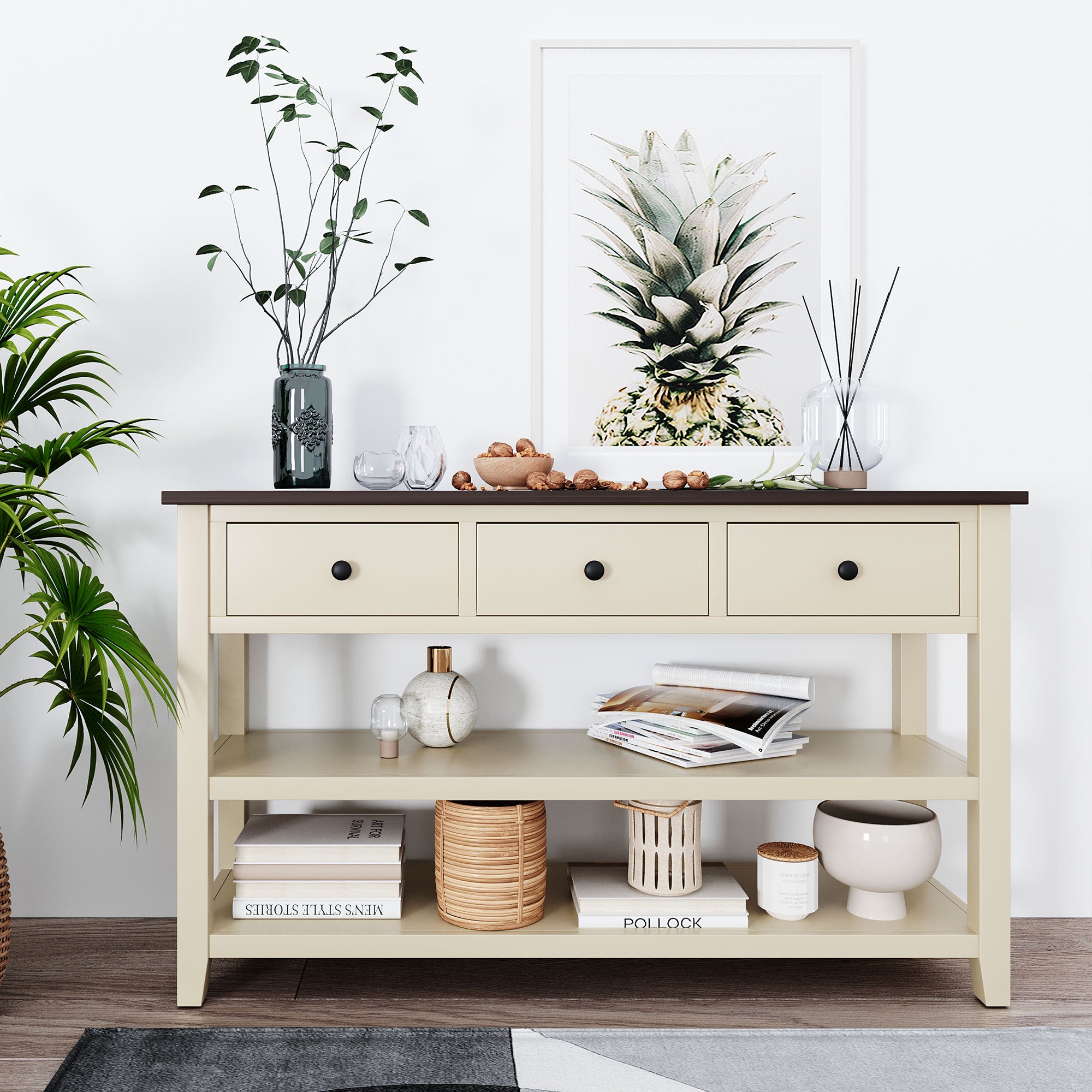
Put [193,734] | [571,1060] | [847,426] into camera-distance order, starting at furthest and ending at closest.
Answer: [847,426] → [193,734] → [571,1060]

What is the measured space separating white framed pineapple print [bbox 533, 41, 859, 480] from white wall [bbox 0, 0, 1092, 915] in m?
0.07

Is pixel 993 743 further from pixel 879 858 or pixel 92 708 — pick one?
pixel 92 708

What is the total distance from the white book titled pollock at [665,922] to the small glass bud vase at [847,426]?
0.86 meters

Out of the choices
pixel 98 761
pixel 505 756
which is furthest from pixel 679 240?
pixel 98 761

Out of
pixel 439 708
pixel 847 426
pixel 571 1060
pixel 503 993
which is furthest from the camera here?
pixel 847 426

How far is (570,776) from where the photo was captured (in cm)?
161

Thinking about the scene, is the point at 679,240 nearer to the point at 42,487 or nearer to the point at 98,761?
the point at 42,487

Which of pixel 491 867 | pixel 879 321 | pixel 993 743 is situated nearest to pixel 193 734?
pixel 491 867

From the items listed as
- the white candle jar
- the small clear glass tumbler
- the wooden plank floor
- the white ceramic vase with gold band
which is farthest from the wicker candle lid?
the small clear glass tumbler

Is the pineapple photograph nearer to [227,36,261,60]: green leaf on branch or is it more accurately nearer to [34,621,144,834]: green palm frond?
[227,36,261,60]: green leaf on branch

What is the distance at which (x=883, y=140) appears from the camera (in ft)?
6.65

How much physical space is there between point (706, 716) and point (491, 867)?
464 millimetres

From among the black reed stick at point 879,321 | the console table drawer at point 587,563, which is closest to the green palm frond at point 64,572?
the console table drawer at point 587,563

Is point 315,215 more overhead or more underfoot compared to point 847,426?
more overhead
